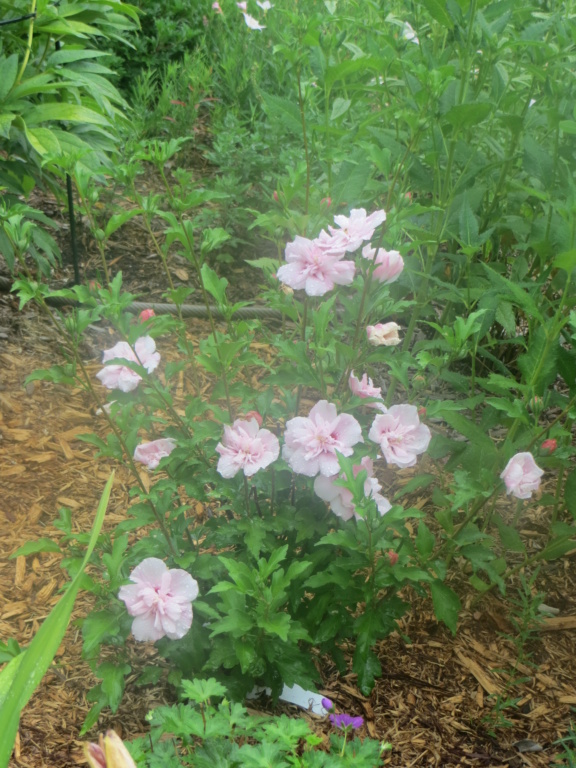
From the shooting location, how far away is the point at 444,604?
1.65 meters

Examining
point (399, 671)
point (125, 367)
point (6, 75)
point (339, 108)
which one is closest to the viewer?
point (125, 367)

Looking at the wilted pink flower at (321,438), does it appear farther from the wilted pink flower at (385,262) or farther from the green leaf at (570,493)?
the green leaf at (570,493)

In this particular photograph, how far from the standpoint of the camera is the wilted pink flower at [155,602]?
4.65ft

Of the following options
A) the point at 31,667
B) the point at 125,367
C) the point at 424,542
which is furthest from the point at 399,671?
the point at 31,667

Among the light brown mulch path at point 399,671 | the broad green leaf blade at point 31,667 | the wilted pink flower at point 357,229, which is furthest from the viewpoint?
the light brown mulch path at point 399,671

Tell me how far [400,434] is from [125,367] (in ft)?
1.98

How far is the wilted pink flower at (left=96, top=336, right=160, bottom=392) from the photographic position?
1582 millimetres

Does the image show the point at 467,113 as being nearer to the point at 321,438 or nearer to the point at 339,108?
the point at 339,108

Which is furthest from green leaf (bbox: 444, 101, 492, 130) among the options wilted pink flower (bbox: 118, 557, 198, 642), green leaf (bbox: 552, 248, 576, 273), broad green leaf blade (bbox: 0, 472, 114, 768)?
broad green leaf blade (bbox: 0, 472, 114, 768)

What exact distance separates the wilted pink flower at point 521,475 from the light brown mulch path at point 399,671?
0.50m

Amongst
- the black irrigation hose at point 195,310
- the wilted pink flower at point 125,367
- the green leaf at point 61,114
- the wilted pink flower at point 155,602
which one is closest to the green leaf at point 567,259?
the wilted pink flower at point 125,367

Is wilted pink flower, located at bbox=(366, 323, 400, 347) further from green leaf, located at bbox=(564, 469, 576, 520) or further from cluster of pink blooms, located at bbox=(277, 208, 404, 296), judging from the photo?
green leaf, located at bbox=(564, 469, 576, 520)

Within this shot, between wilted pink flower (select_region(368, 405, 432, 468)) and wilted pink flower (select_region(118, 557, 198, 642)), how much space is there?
1.53 feet

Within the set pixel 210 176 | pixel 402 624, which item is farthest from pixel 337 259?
pixel 210 176
